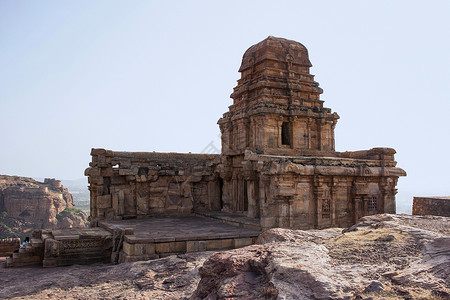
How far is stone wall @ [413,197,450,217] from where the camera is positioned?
15.6 metres

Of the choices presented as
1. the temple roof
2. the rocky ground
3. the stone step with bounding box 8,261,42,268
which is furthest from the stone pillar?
the stone step with bounding box 8,261,42,268

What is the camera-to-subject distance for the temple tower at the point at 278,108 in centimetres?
1591

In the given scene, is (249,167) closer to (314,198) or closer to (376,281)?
(314,198)

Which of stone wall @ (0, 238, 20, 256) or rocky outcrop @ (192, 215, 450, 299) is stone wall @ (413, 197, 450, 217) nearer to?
rocky outcrop @ (192, 215, 450, 299)

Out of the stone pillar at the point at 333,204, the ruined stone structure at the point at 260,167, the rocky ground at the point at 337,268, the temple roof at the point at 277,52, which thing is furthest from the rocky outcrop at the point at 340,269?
the temple roof at the point at 277,52

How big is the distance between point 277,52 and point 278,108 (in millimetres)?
3024

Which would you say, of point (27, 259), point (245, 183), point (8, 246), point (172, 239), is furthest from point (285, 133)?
point (8, 246)

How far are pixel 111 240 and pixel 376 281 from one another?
9.40 m

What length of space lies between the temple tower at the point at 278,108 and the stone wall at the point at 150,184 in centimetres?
186

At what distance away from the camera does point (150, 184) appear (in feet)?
54.9

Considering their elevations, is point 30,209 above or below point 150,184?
below

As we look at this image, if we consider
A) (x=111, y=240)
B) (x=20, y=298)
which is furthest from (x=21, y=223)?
(x=20, y=298)

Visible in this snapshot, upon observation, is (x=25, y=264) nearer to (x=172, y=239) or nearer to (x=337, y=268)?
(x=172, y=239)

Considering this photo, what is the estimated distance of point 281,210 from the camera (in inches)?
476
